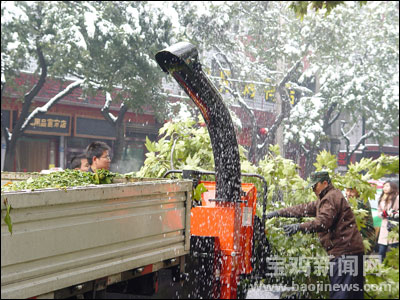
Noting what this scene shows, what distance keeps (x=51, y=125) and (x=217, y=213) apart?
1779 cm

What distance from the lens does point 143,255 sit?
4.16 m

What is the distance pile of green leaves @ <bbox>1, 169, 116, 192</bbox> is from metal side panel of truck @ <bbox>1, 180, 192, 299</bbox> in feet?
1.43

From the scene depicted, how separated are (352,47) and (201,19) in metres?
7.46

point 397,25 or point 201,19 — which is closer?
point 201,19

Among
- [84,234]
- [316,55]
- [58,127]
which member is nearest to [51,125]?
[58,127]

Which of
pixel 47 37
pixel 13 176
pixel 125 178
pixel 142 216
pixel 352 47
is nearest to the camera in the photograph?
pixel 142 216

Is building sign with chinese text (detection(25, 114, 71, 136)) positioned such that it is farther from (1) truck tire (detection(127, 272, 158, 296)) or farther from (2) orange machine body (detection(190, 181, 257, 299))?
(1) truck tire (detection(127, 272, 158, 296))

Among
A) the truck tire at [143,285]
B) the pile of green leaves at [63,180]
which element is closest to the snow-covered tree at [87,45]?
the pile of green leaves at [63,180]

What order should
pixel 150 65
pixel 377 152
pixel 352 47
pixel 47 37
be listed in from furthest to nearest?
pixel 377 152
pixel 352 47
pixel 150 65
pixel 47 37

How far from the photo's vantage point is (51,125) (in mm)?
22406

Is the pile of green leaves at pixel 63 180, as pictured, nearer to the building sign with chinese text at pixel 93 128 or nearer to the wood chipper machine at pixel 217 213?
the wood chipper machine at pixel 217 213

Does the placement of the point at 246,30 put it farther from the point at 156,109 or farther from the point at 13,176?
the point at 13,176

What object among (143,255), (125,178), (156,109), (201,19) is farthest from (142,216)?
(201,19)

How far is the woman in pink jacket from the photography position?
961 cm
